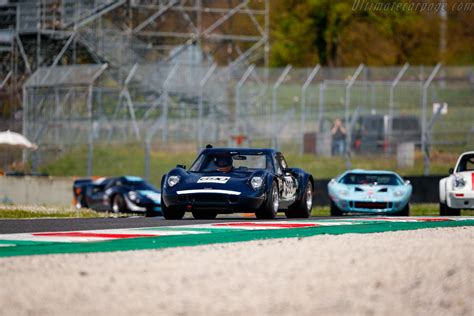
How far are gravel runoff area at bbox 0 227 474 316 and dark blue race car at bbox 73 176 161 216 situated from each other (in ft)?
54.7

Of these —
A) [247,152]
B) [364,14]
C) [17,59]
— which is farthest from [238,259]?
[364,14]

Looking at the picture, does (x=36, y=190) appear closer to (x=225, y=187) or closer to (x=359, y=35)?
(x=225, y=187)

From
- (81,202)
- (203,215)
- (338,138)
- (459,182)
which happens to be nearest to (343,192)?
(459,182)

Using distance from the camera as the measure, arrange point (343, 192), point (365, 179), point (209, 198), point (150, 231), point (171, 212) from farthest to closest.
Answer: point (365, 179), point (343, 192), point (171, 212), point (209, 198), point (150, 231)

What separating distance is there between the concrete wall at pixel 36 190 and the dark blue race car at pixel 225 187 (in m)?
13.7

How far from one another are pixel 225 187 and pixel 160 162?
16.7m

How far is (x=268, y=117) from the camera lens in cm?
3784

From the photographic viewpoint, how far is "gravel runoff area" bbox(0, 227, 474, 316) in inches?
347

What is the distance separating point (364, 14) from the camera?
2430 inches

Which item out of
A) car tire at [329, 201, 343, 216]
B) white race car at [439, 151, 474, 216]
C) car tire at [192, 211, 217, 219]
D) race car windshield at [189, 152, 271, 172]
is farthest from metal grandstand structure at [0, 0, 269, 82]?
race car windshield at [189, 152, 271, 172]

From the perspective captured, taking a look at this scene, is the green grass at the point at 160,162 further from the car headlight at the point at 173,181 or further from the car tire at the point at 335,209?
the car headlight at the point at 173,181

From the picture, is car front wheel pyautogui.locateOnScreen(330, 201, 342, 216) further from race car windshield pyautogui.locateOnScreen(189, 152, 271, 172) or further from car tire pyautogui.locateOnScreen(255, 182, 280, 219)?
car tire pyautogui.locateOnScreen(255, 182, 280, 219)

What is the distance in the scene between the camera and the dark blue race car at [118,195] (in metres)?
29.9

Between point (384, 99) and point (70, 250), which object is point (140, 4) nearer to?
point (384, 99)
